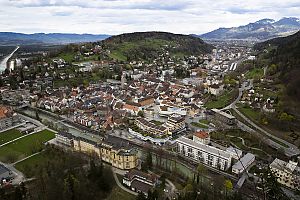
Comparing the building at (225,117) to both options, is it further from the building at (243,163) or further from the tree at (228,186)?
the tree at (228,186)

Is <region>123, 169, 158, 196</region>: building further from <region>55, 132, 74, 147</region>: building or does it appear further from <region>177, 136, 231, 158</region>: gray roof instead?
<region>55, 132, 74, 147</region>: building

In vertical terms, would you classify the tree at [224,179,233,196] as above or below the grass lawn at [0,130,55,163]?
above

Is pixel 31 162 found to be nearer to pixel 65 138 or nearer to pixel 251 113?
pixel 65 138

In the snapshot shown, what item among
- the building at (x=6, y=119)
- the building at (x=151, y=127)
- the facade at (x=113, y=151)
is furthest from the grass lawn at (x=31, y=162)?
the building at (x=151, y=127)

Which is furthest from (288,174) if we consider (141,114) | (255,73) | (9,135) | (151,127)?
(255,73)

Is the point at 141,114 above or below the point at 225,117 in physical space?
below

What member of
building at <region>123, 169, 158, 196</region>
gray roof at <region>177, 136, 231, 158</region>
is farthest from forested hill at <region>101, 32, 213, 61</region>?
building at <region>123, 169, 158, 196</region>
